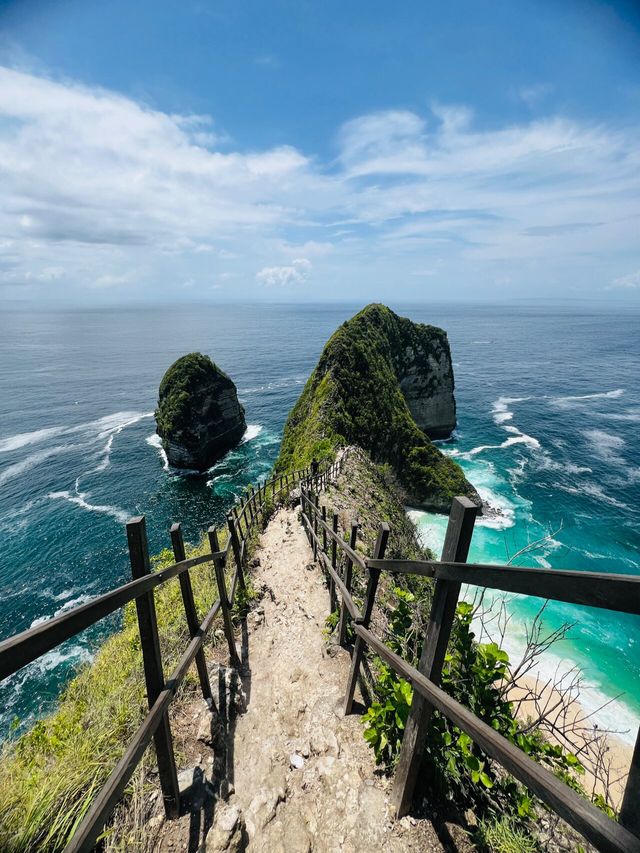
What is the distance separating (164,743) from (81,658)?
66.8 ft

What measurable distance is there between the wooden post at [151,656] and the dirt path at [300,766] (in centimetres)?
53

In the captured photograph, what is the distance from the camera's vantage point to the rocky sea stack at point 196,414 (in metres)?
38.6

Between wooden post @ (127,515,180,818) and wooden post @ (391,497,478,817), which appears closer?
wooden post @ (391,497,478,817)

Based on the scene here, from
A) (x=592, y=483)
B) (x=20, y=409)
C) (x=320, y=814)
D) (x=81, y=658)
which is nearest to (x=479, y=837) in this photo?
(x=320, y=814)

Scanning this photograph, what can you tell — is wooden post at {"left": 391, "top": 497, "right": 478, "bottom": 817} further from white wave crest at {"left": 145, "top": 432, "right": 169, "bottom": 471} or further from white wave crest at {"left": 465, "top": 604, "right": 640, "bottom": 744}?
white wave crest at {"left": 145, "top": 432, "right": 169, "bottom": 471}

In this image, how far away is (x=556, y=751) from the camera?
3156 millimetres

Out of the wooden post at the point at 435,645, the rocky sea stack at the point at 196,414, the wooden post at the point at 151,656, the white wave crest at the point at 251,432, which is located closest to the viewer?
the wooden post at the point at 435,645

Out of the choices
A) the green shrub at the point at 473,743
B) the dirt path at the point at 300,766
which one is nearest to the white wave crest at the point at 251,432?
the dirt path at the point at 300,766

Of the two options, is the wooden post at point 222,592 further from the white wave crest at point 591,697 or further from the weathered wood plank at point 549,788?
the white wave crest at point 591,697

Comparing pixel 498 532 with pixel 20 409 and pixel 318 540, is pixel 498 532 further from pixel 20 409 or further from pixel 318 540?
pixel 20 409

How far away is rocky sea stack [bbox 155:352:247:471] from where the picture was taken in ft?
127

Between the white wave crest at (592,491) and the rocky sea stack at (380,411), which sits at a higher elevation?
the rocky sea stack at (380,411)

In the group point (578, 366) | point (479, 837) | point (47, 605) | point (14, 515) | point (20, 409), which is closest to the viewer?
point (479, 837)

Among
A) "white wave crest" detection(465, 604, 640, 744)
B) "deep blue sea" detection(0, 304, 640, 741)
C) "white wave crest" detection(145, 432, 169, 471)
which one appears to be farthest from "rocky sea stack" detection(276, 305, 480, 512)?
"white wave crest" detection(145, 432, 169, 471)
